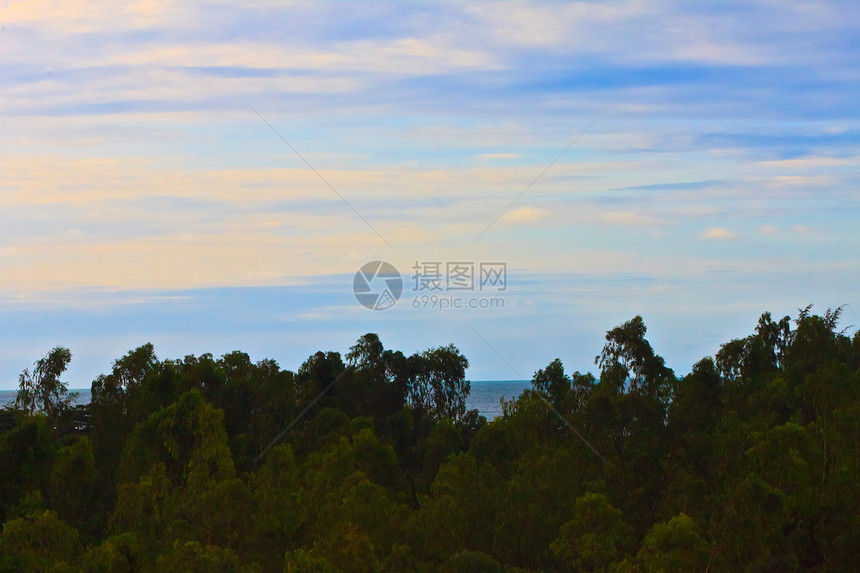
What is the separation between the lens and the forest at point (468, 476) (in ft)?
108

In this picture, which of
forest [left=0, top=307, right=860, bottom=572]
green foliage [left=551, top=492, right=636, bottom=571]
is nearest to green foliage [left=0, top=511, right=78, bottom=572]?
forest [left=0, top=307, right=860, bottom=572]

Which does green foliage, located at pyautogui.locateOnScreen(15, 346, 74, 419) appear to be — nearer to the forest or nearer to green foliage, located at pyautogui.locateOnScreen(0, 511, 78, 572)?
the forest

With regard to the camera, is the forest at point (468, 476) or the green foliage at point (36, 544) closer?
the green foliage at point (36, 544)

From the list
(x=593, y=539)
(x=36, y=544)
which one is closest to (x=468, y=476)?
(x=593, y=539)

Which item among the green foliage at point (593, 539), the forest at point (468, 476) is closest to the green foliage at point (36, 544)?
the forest at point (468, 476)

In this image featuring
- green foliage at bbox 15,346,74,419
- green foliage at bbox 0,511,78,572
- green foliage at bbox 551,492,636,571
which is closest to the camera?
green foliage at bbox 0,511,78,572

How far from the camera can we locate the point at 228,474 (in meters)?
45.0

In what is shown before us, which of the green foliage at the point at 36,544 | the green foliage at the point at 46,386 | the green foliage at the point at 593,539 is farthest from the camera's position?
the green foliage at the point at 46,386

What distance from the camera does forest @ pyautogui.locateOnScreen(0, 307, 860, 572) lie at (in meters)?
32.8

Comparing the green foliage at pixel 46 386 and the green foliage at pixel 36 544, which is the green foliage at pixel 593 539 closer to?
the green foliage at pixel 36 544

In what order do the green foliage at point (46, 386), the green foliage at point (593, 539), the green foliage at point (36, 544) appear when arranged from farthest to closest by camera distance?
the green foliage at point (46, 386) → the green foliage at point (593, 539) → the green foliage at point (36, 544)

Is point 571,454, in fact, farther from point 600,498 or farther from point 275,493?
point 275,493

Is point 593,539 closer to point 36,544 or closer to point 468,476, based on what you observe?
point 468,476

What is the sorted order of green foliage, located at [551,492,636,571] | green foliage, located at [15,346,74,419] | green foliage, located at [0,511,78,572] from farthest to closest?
green foliage, located at [15,346,74,419], green foliage, located at [551,492,636,571], green foliage, located at [0,511,78,572]
